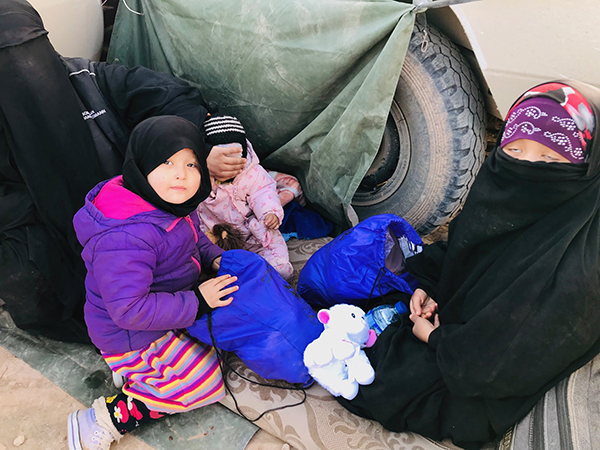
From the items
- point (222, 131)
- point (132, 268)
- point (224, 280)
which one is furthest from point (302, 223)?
point (132, 268)

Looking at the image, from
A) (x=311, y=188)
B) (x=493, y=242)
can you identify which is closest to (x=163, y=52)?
(x=311, y=188)

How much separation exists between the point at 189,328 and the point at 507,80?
5.52 feet

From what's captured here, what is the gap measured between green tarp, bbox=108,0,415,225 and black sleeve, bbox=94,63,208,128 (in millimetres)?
402

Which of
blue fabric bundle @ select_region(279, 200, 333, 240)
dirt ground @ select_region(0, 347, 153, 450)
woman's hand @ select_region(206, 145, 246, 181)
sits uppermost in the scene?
woman's hand @ select_region(206, 145, 246, 181)

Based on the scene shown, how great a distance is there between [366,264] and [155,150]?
1.06 metres

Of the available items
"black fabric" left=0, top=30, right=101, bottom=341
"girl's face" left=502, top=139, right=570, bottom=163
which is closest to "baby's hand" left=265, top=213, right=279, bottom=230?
"black fabric" left=0, top=30, right=101, bottom=341

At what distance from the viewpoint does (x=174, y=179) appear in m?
1.54

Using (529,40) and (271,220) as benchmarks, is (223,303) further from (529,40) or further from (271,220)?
(529,40)

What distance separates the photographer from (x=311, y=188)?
2600 millimetres

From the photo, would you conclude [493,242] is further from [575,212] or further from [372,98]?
[372,98]

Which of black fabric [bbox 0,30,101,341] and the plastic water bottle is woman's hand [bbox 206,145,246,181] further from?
the plastic water bottle

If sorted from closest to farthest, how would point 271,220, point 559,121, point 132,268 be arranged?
point 559,121 < point 132,268 < point 271,220

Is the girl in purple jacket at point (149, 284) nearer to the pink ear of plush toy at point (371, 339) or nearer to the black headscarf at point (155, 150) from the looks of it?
the black headscarf at point (155, 150)

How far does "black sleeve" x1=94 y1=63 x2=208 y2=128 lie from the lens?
2188mm
